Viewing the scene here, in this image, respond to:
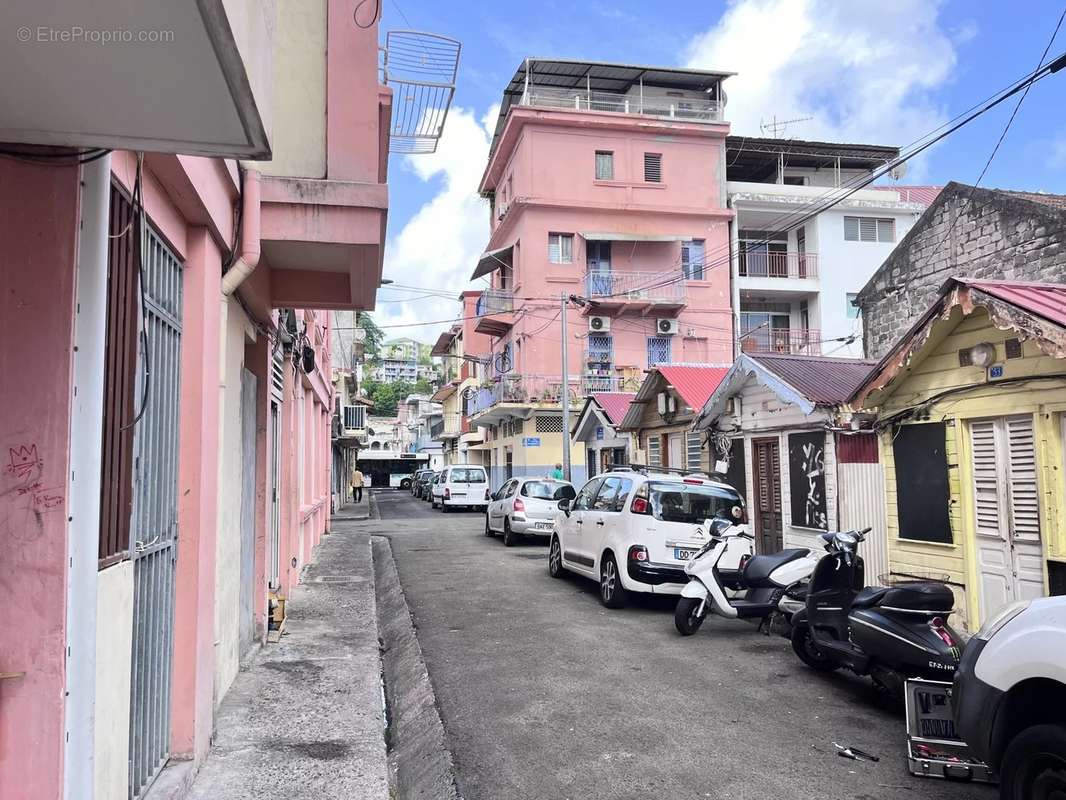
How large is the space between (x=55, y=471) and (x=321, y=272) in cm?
474

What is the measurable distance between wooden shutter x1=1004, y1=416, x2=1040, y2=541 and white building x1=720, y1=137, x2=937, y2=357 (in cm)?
2472

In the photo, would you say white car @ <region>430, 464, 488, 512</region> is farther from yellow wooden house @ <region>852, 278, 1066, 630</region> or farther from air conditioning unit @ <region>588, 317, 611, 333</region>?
yellow wooden house @ <region>852, 278, 1066, 630</region>

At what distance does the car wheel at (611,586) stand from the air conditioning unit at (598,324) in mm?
21354

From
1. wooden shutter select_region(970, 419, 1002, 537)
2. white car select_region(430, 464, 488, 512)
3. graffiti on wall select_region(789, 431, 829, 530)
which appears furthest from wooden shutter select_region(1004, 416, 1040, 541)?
white car select_region(430, 464, 488, 512)

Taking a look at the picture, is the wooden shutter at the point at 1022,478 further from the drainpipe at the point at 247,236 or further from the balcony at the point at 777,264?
the balcony at the point at 777,264

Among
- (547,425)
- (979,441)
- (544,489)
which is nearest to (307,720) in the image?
(979,441)

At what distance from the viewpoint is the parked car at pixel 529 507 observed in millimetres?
18094

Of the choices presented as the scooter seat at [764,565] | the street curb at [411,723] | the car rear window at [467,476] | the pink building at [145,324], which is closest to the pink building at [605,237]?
the car rear window at [467,476]

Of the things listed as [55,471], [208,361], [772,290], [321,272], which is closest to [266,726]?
[208,361]

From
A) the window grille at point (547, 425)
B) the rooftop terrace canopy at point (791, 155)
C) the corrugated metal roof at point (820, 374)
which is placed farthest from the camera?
the rooftop terrace canopy at point (791, 155)

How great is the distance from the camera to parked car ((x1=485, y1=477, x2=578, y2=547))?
712 inches

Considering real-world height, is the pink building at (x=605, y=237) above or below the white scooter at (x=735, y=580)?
above

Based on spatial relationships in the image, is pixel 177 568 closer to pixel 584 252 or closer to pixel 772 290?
pixel 584 252

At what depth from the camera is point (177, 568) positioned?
4.45 metres
